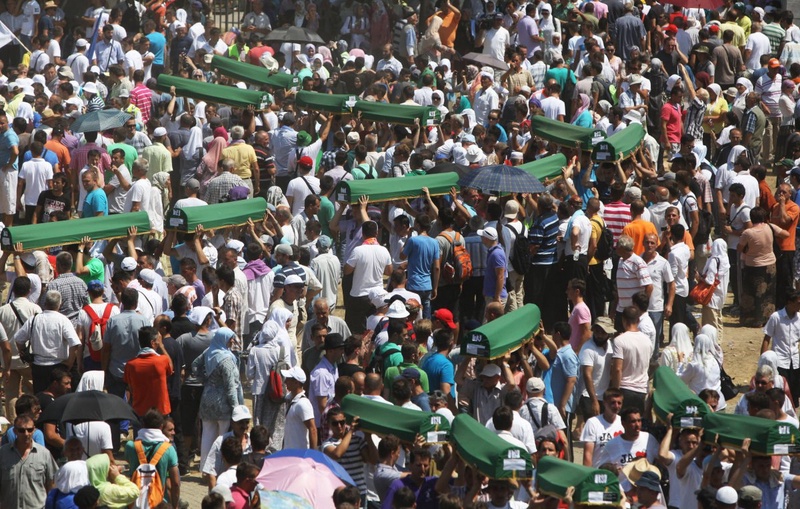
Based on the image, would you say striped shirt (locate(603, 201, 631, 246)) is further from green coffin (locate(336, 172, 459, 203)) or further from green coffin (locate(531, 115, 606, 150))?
green coffin (locate(336, 172, 459, 203))

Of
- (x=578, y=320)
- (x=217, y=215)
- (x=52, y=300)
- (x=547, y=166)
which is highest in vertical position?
(x=547, y=166)

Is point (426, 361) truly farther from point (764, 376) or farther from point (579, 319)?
point (764, 376)

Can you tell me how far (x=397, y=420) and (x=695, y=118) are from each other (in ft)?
37.4

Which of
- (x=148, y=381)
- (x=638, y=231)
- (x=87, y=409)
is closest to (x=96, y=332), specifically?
(x=148, y=381)

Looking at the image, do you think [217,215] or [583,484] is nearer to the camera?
[583,484]

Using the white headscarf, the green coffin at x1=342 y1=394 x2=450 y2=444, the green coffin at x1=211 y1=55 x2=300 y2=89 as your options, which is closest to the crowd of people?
the white headscarf

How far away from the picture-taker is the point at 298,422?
10.8 metres

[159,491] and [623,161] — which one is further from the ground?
[623,161]

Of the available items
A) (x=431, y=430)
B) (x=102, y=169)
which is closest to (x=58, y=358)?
(x=431, y=430)

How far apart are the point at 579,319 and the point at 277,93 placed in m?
9.28

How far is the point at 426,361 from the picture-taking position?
11578 mm

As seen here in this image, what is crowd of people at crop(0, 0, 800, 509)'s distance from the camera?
10.2 metres

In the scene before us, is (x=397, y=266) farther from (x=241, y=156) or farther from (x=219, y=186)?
(x=241, y=156)

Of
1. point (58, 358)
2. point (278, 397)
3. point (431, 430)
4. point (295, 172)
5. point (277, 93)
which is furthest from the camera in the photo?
point (277, 93)
